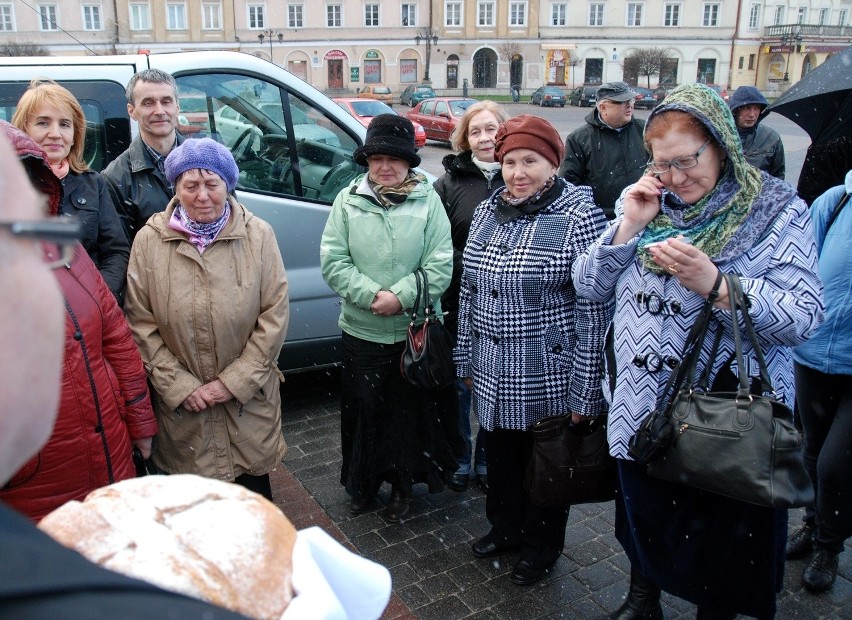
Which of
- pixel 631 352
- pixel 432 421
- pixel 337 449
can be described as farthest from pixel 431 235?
pixel 337 449

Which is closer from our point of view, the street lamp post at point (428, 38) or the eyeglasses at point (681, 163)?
the eyeglasses at point (681, 163)

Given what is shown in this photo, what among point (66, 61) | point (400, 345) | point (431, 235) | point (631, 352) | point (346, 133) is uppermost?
Result: point (66, 61)

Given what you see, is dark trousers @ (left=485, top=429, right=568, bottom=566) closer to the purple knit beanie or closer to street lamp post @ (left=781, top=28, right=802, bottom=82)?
the purple knit beanie

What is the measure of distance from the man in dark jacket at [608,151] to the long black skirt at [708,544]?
3.08m

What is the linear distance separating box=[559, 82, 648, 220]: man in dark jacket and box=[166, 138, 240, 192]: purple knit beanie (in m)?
3.01

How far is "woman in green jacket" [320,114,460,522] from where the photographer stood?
385 cm

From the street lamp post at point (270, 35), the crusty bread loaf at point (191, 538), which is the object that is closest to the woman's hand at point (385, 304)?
the crusty bread loaf at point (191, 538)

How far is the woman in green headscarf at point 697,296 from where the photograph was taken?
101 inches

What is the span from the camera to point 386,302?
3.76 meters

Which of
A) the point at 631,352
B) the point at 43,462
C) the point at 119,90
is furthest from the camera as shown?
the point at 119,90

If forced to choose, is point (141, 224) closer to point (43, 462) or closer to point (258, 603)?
point (43, 462)

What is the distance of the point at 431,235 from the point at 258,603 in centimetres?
306

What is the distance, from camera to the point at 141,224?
3869 millimetres

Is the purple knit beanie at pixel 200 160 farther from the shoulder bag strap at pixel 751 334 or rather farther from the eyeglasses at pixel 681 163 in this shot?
the shoulder bag strap at pixel 751 334
